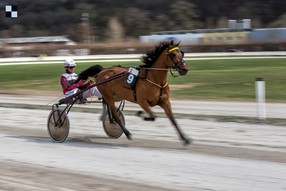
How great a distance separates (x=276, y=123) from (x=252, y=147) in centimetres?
337

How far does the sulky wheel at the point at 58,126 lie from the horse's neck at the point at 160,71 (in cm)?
221

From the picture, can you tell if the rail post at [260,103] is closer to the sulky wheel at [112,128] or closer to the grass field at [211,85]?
the grass field at [211,85]

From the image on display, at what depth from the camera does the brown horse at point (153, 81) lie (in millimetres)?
8836

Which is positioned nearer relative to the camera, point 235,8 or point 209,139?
point 209,139

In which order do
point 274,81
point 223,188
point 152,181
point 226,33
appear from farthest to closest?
point 226,33 → point 274,81 → point 152,181 → point 223,188

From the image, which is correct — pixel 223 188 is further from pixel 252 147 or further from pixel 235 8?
pixel 235 8

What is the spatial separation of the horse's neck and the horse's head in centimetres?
13

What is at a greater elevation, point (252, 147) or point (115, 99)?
point (115, 99)

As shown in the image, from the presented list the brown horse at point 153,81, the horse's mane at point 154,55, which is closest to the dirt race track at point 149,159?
the brown horse at point 153,81

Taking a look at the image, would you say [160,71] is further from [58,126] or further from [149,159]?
[58,126]

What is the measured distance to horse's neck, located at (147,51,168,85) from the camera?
894 centimetres

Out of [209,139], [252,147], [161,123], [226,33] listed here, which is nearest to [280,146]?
[252,147]

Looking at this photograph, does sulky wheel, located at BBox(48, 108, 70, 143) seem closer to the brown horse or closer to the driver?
the driver

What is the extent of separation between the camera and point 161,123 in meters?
12.3
